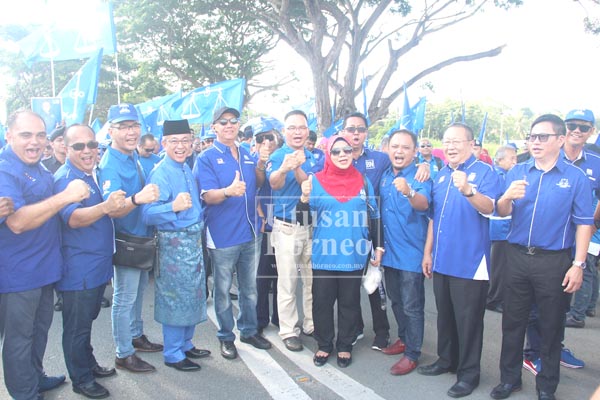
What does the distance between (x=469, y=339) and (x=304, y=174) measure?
74.9 inches

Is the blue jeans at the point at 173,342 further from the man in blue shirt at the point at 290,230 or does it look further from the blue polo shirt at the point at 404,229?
the blue polo shirt at the point at 404,229

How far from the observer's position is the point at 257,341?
4.27m

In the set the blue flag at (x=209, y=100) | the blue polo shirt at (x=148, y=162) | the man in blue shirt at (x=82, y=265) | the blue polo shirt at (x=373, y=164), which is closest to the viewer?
the man in blue shirt at (x=82, y=265)

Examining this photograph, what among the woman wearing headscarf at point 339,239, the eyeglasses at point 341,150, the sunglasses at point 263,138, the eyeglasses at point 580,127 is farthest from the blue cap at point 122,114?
the eyeglasses at point 580,127

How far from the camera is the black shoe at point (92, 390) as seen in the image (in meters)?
3.33

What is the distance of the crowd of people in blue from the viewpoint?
3027 mm

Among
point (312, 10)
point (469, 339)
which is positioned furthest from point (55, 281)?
point (312, 10)

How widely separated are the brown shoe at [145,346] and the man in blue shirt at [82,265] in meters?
0.72

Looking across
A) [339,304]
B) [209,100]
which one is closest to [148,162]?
[339,304]

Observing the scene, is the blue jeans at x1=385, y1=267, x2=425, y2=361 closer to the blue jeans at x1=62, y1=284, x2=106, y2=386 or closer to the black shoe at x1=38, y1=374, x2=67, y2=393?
the blue jeans at x1=62, y1=284, x2=106, y2=386

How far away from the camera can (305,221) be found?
4.20 m

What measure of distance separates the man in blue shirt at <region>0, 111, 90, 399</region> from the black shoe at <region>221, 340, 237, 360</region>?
1478 mm

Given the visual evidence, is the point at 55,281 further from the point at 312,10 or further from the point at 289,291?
the point at 312,10

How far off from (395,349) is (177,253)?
212cm
